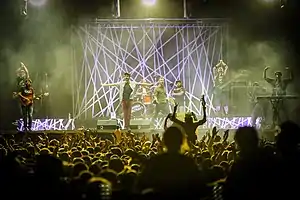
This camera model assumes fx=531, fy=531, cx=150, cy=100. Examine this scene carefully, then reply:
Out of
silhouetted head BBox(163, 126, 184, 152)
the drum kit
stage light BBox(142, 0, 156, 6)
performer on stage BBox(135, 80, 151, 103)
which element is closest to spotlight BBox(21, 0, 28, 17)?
stage light BBox(142, 0, 156, 6)

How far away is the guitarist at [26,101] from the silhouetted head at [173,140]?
11.1 m

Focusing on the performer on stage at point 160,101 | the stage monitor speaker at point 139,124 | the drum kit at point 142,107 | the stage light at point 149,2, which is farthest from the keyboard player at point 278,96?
the stage light at point 149,2

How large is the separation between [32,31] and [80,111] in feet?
10.9

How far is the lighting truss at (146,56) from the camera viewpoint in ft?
64.2

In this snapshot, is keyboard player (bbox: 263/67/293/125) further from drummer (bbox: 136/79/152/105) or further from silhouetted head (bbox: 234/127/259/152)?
silhouetted head (bbox: 234/127/259/152)

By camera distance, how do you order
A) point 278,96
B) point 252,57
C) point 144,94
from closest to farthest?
point 278,96 < point 144,94 < point 252,57

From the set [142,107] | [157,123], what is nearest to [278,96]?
[157,123]

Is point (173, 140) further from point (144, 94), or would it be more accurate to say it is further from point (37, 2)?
point (37, 2)

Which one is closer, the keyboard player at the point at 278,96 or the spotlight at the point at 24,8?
the keyboard player at the point at 278,96

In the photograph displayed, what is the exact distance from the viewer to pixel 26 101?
50.9 ft

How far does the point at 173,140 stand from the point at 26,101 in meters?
11.4

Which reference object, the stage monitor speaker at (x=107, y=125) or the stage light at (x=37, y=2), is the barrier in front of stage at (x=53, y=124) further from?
the stage light at (x=37, y=2)

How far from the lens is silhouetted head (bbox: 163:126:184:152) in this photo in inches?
189

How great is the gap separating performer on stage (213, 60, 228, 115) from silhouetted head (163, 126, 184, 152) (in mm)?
13822
